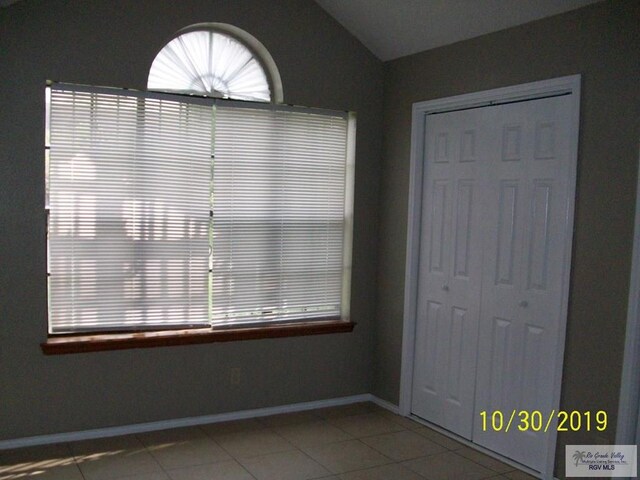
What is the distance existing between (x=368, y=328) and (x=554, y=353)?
1.63 m

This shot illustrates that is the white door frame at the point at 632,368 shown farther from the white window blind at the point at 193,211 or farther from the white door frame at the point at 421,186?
the white window blind at the point at 193,211

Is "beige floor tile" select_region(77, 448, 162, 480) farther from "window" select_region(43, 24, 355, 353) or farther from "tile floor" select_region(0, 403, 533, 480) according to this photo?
"window" select_region(43, 24, 355, 353)

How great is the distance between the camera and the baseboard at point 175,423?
3537 millimetres

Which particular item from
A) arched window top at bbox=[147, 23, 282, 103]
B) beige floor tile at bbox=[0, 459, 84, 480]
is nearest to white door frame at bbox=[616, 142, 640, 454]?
arched window top at bbox=[147, 23, 282, 103]

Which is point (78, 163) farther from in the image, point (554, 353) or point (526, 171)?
point (554, 353)

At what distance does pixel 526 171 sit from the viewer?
3.46 m

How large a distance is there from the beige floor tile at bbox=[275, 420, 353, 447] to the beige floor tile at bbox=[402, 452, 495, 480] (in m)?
0.54

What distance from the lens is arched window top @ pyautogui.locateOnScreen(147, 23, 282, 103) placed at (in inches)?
153

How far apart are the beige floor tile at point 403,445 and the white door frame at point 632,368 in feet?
3.85

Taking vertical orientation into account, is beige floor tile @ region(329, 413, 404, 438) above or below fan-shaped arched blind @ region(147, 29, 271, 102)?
below

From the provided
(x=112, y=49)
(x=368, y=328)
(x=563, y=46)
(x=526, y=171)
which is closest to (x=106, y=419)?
(x=368, y=328)

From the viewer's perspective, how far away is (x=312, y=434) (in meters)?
3.93

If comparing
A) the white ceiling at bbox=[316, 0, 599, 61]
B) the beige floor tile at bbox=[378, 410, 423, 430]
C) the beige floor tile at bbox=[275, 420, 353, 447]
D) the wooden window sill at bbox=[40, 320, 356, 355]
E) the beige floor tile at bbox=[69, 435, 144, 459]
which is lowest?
the beige floor tile at bbox=[275, 420, 353, 447]

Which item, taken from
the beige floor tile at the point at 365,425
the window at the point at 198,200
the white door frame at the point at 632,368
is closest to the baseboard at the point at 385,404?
the beige floor tile at the point at 365,425
